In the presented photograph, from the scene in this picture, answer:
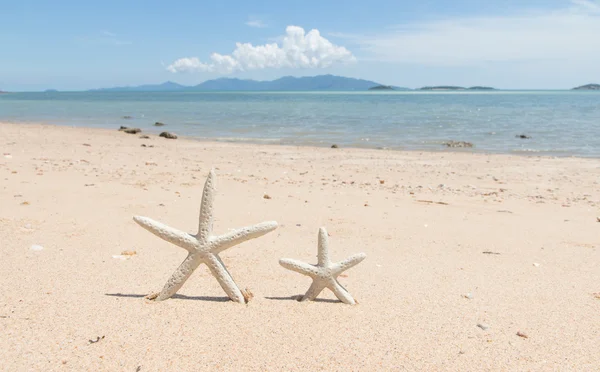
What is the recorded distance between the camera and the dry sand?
3.16 m

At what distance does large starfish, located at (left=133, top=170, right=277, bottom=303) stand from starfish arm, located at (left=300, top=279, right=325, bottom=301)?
19.3 inches

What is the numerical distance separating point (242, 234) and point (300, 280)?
104 cm

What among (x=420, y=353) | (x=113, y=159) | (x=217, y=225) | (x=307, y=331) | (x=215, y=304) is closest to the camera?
(x=420, y=353)

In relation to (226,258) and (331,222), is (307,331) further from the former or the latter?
→ (331,222)

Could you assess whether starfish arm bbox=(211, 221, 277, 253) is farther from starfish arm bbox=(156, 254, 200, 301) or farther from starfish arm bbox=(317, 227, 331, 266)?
starfish arm bbox=(317, 227, 331, 266)

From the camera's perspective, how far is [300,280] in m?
4.50

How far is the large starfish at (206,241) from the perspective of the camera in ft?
12.1

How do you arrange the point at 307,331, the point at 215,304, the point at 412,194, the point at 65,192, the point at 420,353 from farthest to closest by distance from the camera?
the point at 412,194
the point at 65,192
the point at 215,304
the point at 307,331
the point at 420,353

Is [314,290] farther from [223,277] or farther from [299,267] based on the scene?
[223,277]

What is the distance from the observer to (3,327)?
3309 mm

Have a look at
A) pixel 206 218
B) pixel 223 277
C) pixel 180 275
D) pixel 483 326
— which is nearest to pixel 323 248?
pixel 223 277

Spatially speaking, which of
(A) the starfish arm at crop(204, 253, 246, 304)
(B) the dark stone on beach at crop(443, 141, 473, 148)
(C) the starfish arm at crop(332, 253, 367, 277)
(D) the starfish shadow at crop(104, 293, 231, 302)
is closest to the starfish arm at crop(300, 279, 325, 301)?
(C) the starfish arm at crop(332, 253, 367, 277)

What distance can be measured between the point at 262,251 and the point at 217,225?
1.39 meters

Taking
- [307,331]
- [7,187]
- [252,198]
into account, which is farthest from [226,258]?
[7,187]
